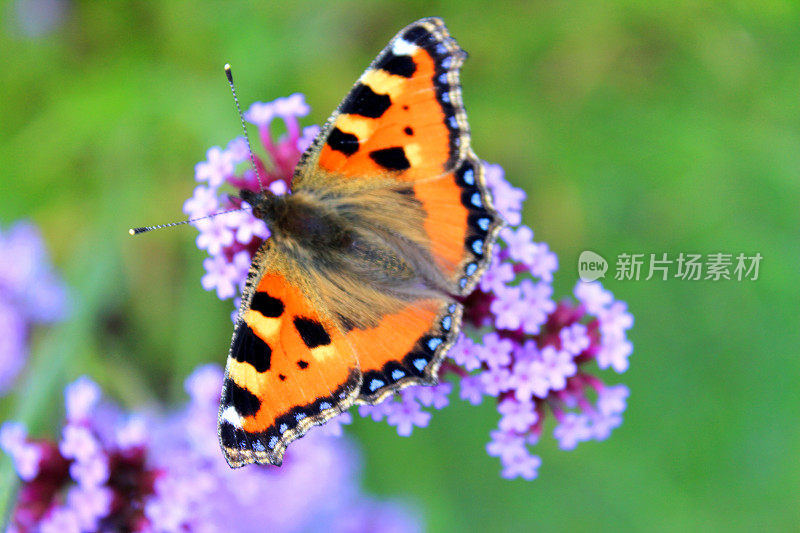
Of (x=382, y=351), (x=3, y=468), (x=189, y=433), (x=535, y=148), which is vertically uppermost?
(x=535, y=148)

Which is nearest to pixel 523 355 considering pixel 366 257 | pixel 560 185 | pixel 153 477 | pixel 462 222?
pixel 462 222

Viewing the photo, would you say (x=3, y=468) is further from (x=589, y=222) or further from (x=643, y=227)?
(x=643, y=227)

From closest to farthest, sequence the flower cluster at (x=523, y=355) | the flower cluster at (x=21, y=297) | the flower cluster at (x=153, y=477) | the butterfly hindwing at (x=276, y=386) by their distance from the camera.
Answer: the butterfly hindwing at (x=276, y=386) → the flower cluster at (x=523, y=355) → the flower cluster at (x=153, y=477) → the flower cluster at (x=21, y=297)

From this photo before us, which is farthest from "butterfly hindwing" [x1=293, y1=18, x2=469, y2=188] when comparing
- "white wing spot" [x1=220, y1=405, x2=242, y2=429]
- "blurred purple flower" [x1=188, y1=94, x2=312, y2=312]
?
"white wing spot" [x1=220, y1=405, x2=242, y2=429]

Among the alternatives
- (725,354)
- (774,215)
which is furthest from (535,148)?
(725,354)

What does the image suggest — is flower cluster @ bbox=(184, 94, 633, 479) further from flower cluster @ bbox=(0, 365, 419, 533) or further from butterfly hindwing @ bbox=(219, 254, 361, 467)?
flower cluster @ bbox=(0, 365, 419, 533)

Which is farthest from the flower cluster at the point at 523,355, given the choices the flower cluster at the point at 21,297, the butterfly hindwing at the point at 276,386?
the flower cluster at the point at 21,297

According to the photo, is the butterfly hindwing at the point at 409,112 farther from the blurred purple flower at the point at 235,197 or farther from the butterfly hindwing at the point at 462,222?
the blurred purple flower at the point at 235,197
